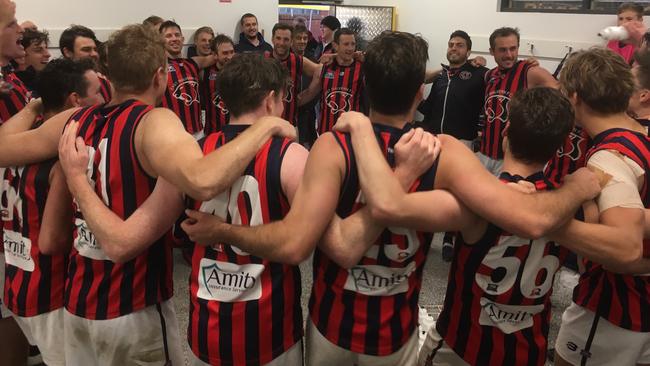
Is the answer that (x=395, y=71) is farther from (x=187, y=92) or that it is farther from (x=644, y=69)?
(x=187, y=92)

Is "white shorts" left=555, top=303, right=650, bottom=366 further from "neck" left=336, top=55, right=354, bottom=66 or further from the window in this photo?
the window

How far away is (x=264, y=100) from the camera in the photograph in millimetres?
1520

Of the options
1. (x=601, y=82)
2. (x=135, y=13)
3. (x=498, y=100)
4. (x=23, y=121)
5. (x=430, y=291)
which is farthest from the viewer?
(x=135, y=13)

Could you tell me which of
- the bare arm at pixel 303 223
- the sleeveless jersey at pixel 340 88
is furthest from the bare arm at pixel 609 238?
the sleeveless jersey at pixel 340 88

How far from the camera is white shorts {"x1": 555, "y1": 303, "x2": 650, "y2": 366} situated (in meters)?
1.78

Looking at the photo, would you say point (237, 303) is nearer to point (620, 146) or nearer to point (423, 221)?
point (423, 221)

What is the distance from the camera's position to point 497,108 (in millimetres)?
4160

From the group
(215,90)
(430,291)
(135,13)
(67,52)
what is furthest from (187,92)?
(430,291)

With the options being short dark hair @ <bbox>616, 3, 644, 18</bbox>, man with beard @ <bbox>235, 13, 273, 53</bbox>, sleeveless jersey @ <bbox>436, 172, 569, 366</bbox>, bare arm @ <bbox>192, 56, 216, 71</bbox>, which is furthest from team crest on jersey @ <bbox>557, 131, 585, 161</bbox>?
man with beard @ <bbox>235, 13, 273, 53</bbox>

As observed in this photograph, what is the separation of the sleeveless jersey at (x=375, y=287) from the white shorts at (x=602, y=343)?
72 cm

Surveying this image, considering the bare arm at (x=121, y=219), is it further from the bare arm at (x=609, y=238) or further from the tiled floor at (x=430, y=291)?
the tiled floor at (x=430, y=291)

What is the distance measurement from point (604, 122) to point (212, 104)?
3.71 m

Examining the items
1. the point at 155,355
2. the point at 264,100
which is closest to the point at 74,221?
the point at 155,355

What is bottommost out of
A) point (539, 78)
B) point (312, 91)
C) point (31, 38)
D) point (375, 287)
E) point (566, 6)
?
point (375, 287)
